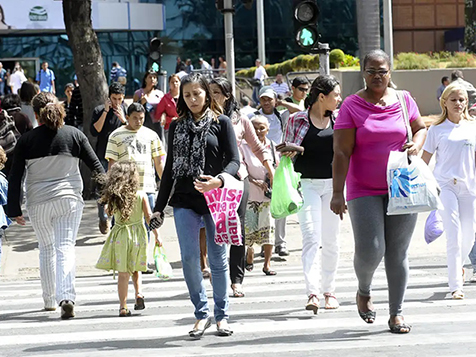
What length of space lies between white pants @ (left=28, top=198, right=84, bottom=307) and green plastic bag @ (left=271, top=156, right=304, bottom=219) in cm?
172

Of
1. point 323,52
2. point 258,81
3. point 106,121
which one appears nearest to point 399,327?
point 106,121

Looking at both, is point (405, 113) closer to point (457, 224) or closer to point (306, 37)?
point (457, 224)

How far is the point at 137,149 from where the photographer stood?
35.7 feet

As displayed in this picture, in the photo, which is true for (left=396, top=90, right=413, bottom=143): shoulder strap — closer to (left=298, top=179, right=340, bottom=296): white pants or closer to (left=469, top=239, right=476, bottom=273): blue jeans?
(left=298, top=179, right=340, bottom=296): white pants

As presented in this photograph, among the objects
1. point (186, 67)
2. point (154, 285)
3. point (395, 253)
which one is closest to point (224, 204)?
point (395, 253)

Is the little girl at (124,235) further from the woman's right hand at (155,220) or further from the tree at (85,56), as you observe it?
the tree at (85,56)

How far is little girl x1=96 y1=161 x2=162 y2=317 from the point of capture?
8609mm

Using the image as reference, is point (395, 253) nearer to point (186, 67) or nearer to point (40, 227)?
point (40, 227)

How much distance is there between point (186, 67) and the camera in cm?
4291

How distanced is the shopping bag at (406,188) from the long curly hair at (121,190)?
277cm

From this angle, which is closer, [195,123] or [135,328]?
[195,123]

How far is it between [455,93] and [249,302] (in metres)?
2.55

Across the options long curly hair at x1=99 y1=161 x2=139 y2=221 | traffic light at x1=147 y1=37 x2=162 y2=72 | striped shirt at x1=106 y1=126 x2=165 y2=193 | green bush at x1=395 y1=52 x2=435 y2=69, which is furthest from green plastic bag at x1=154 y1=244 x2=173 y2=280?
green bush at x1=395 y1=52 x2=435 y2=69

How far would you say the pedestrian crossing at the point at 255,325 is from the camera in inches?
264
